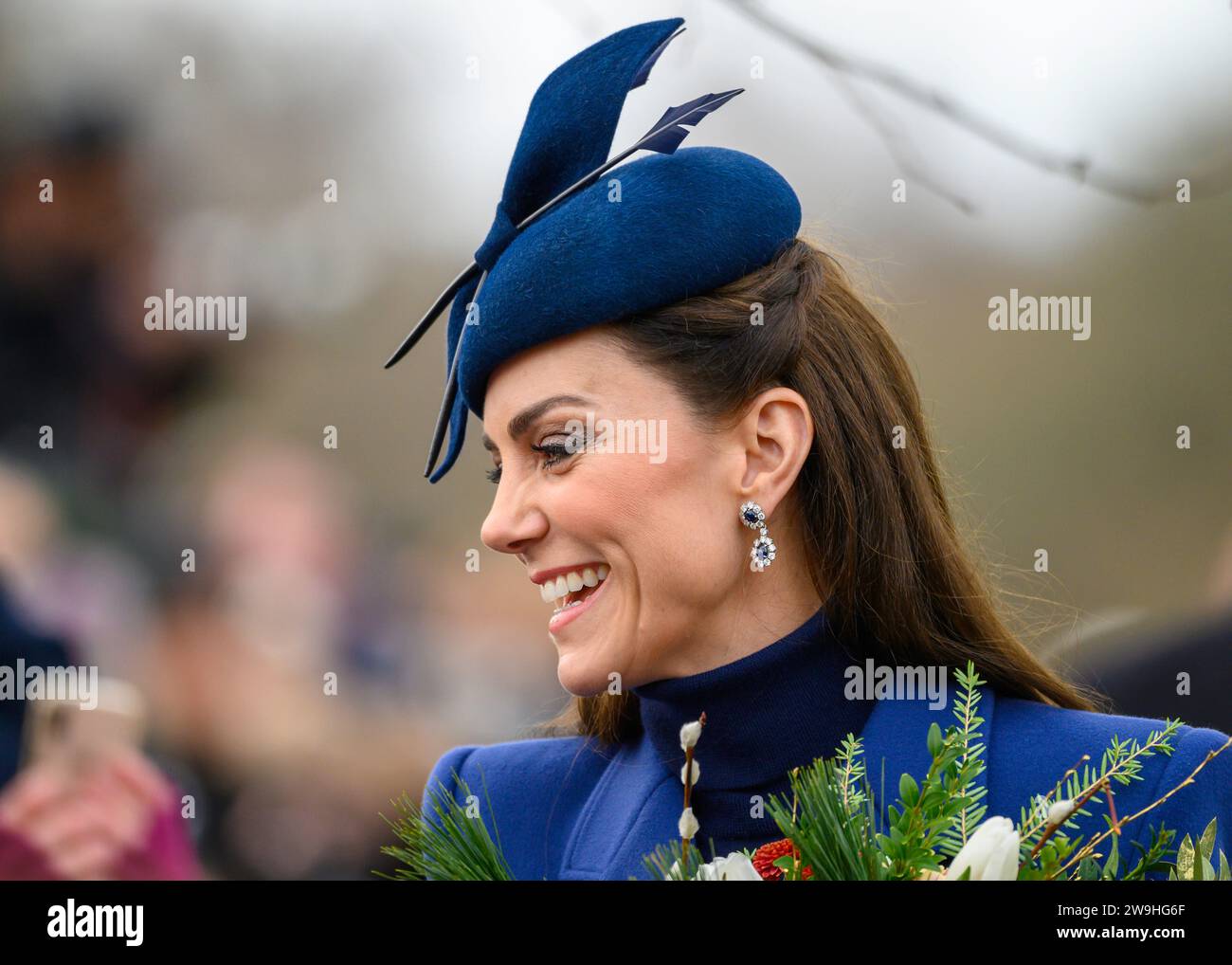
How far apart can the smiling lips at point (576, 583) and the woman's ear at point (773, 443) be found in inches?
7.5

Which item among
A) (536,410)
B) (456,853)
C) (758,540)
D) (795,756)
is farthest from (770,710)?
(456,853)

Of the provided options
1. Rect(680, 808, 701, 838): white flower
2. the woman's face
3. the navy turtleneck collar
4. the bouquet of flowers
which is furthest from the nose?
Rect(680, 808, 701, 838): white flower

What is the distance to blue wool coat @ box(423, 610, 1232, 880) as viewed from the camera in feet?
5.00

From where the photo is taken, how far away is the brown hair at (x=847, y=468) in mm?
1668

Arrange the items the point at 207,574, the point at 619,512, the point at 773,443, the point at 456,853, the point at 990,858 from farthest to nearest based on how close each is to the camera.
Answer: the point at 207,574, the point at 773,443, the point at 619,512, the point at 456,853, the point at 990,858

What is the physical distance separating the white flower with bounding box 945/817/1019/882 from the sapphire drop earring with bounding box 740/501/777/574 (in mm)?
780

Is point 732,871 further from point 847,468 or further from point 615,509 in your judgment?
point 847,468

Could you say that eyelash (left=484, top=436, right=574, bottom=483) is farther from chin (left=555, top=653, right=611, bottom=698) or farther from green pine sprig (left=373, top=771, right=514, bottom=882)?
green pine sprig (left=373, top=771, right=514, bottom=882)

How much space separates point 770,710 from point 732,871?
763mm

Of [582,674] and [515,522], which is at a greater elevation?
[515,522]

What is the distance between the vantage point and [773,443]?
1.71 meters

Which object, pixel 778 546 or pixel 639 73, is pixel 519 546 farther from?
pixel 639 73

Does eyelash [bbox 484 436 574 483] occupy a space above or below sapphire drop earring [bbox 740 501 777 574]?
above
